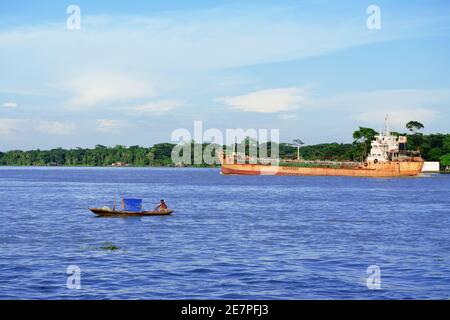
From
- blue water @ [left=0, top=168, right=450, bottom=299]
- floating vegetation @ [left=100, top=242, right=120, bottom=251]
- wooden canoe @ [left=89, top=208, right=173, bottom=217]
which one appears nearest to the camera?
blue water @ [left=0, top=168, right=450, bottom=299]

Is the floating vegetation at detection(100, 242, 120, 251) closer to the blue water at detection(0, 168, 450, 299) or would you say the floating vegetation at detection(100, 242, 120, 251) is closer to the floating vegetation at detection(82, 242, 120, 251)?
the floating vegetation at detection(82, 242, 120, 251)

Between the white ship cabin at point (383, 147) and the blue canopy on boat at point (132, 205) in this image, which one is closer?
the blue canopy on boat at point (132, 205)

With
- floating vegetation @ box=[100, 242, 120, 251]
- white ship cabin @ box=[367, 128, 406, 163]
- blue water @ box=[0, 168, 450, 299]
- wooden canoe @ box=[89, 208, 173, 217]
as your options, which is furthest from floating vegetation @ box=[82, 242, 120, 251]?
white ship cabin @ box=[367, 128, 406, 163]

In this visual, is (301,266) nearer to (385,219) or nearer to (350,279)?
(350,279)

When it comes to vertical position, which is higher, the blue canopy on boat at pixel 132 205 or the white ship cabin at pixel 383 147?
the white ship cabin at pixel 383 147

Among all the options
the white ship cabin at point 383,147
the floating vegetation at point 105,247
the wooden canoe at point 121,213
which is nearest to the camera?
the floating vegetation at point 105,247

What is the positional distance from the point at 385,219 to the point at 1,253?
3686cm

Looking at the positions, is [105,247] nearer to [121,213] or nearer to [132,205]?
[132,205]

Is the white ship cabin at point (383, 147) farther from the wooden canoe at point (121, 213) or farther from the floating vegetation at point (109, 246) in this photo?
the floating vegetation at point (109, 246)

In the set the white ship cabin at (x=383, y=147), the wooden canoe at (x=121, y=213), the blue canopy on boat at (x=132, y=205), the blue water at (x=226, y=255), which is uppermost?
the white ship cabin at (x=383, y=147)

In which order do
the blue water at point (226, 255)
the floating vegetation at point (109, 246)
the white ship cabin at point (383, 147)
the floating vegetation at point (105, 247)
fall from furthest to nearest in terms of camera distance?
the white ship cabin at point (383, 147), the floating vegetation at point (109, 246), the floating vegetation at point (105, 247), the blue water at point (226, 255)

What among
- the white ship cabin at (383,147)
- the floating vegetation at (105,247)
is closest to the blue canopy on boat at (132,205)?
the floating vegetation at (105,247)

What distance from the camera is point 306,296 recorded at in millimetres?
25000
